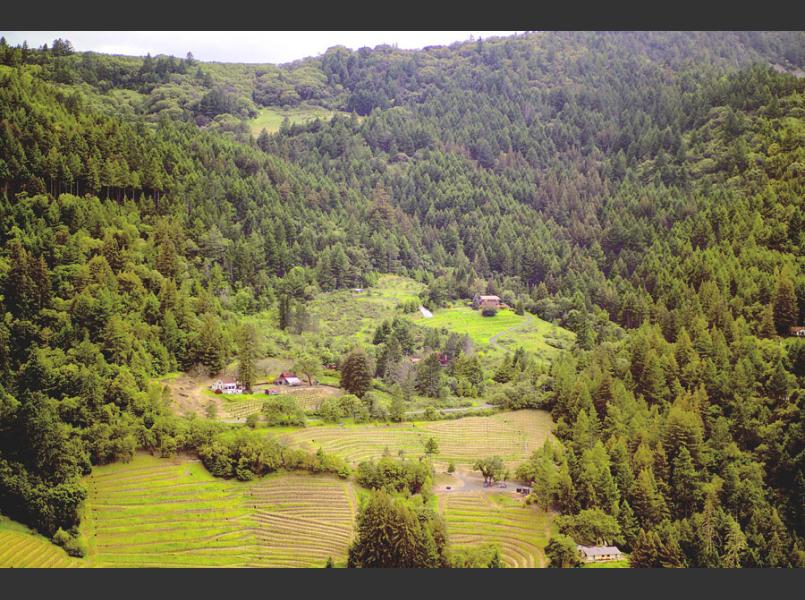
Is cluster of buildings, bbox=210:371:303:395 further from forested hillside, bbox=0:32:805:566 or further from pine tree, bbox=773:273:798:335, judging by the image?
pine tree, bbox=773:273:798:335

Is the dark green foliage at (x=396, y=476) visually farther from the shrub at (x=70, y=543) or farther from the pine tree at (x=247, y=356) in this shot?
the shrub at (x=70, y=543)

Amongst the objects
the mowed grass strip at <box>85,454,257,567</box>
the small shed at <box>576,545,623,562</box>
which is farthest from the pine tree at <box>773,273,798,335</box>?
the mowed grass strip at <box>85,454,257,567</box>

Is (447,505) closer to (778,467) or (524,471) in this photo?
(524,471)

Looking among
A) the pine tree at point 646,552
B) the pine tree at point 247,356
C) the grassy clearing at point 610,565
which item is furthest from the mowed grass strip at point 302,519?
the pine tree at point 646,552

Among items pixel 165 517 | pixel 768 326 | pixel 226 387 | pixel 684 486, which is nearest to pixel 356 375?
pixel 226 387

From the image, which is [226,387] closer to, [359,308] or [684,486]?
[359,308]

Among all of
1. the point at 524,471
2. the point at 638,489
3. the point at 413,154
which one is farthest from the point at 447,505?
the point at 413,154
